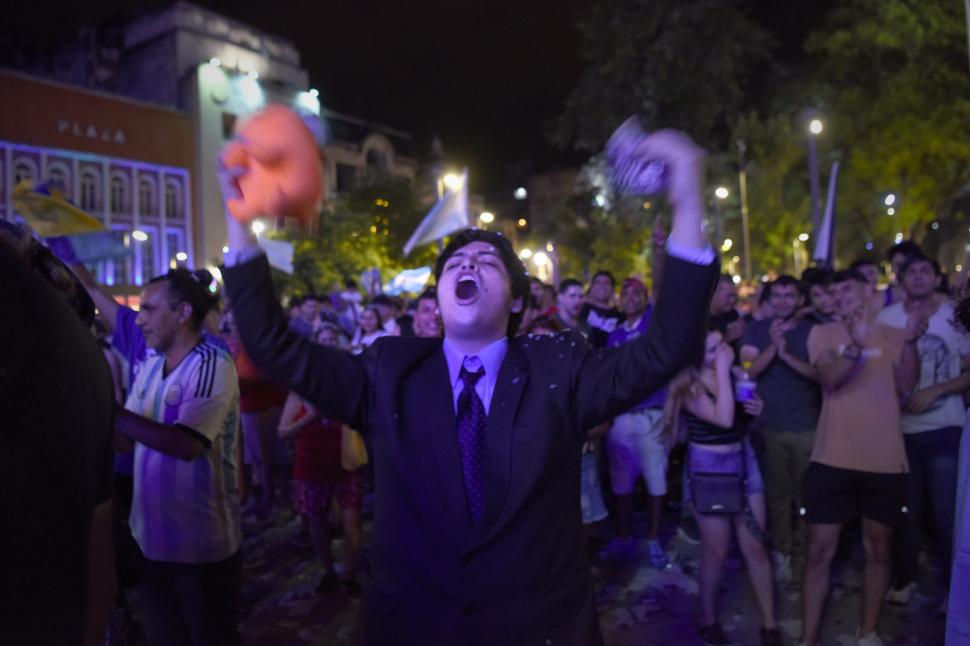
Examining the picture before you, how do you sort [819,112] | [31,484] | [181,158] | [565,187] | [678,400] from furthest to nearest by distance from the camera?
1. [565,187]
2. [181,158]
3. [819,112]
4. [678,400]
5. [31,484]

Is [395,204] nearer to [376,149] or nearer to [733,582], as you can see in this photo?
[376,149]

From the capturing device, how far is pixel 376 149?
50.7 meters

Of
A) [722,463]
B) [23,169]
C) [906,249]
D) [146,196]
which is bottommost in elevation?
[722,463]

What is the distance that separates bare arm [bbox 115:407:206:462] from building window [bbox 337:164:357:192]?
152 ft

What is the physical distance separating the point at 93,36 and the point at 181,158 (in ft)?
37.4

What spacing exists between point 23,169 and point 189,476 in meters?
36.2

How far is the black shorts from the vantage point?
420cm

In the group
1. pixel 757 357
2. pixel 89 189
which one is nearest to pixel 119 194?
pixel 89 189

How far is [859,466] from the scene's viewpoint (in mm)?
4211

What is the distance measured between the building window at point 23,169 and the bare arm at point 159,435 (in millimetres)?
35407

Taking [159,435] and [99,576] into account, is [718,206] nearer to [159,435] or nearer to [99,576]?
[159,435]

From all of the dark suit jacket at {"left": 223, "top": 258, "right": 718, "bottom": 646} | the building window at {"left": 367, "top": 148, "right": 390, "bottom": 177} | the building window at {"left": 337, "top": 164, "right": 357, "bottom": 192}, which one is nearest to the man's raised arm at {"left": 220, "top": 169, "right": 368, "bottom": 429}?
the dark suit jacket at {"left": 223, "top": 258, "right": 718, "bottom": 646}

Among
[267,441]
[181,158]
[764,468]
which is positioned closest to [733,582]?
[764,468]

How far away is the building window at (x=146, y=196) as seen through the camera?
125 ft
